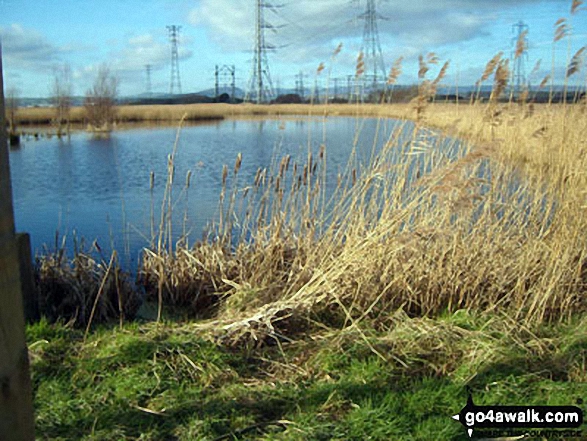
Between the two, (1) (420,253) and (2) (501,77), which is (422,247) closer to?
(1) (420,253)

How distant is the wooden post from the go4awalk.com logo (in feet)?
5.71

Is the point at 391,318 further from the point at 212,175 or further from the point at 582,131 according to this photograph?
the point at 212,175

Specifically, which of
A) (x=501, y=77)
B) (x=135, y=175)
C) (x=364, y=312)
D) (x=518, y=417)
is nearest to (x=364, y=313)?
(x=364, y=312)

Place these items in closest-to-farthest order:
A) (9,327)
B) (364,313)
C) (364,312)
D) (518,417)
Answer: (9,327) < (518,417) < (364,313) < (364,312)

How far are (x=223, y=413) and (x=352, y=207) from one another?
206cm

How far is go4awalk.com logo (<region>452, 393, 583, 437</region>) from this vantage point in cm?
231

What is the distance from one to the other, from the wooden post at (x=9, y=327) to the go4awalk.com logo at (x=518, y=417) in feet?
5.71

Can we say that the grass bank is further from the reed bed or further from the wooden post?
the wooden post

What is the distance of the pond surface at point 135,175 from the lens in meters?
6.41

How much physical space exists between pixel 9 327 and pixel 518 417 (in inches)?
81.4

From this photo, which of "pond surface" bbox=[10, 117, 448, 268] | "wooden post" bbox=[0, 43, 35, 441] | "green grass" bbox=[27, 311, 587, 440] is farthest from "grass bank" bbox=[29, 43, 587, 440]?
"wooden post" bbox=[0, 43, 35, 441]

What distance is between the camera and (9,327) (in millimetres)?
1433

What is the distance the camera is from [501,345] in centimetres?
294

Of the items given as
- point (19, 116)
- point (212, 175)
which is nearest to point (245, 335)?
point (212, 175)
